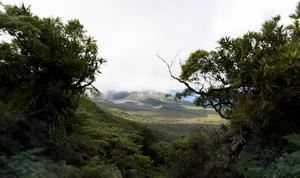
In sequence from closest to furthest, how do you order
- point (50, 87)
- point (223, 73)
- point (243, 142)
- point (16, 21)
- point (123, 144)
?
point (16, 21) → point (50, 87) → point (243, 142) → point (223, 73) → point (123, 144)

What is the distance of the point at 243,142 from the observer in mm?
9219

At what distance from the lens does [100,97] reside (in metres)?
10.2

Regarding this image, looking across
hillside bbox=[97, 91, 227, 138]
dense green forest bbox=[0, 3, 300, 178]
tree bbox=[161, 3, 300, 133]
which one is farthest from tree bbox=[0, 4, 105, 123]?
tree bbox=[161, 3, 300, 133]

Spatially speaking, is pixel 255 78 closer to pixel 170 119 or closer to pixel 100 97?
pixel 100 97

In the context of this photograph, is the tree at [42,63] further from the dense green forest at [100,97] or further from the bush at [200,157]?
the bush at [200,157]

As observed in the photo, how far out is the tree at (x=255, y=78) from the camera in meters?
8.23

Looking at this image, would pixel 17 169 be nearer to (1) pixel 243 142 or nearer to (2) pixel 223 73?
(1) pixel 243 142

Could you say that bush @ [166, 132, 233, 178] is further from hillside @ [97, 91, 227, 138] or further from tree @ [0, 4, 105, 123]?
tree @ [0, 4, 105, 123]

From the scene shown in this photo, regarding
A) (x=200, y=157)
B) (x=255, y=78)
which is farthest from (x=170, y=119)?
(x=255, y=78)

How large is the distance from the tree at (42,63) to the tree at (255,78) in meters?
3.12

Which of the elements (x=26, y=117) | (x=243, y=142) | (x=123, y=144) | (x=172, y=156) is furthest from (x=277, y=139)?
(x=26, y=117)

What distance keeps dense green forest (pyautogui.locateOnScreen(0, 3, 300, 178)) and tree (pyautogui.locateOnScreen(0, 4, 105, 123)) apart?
0.02m

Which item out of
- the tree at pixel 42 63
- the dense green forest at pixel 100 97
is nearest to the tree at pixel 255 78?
the dense green forest at pixel 100 97

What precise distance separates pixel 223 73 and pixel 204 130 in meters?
1.72
